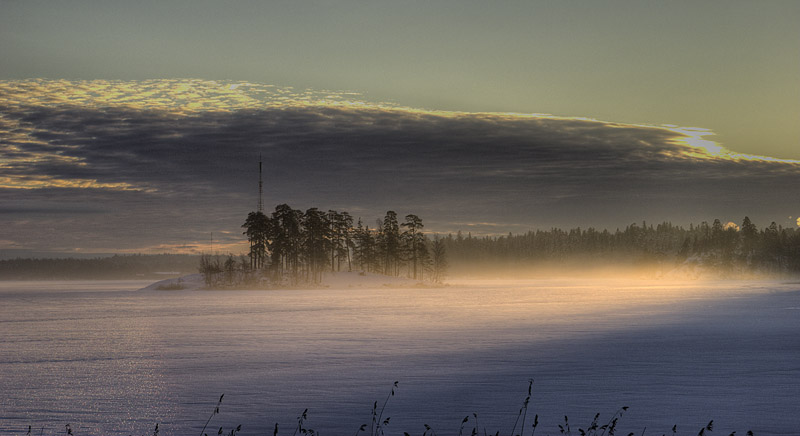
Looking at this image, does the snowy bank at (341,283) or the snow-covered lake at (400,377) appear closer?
the snow-covered lake at (400,377)

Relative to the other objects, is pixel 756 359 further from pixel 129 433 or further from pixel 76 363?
pixel 76 363

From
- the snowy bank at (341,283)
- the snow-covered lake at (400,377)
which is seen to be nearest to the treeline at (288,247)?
the snowy bank at (341,283)

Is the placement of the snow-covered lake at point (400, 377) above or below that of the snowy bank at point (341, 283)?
above

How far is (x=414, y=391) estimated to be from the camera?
2608 cm

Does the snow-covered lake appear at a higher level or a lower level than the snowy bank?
higher

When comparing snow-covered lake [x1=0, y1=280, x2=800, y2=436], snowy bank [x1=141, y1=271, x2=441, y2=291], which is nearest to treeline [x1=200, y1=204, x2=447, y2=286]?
snowy bank [x1=141, y1=271, x2=441, y2=291]

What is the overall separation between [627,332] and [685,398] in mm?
27618

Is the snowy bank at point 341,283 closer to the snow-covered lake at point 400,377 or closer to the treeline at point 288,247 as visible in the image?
the treeline at point 288,247

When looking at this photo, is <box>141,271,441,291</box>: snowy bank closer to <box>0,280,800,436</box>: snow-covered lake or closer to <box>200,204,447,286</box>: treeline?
<box>200,204,447,286</box>: treeline

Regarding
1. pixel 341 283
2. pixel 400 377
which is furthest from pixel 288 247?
pixel 400 377

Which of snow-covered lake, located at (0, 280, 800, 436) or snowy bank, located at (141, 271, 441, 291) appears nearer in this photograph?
snow-covered lake, located at (0, 280, 800, 436)

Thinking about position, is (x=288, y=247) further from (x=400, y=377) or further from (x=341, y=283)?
(x=400, y=377)

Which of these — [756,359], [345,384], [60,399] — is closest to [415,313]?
[756,359]

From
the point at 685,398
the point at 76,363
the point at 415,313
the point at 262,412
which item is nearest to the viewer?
the point at 262,412
